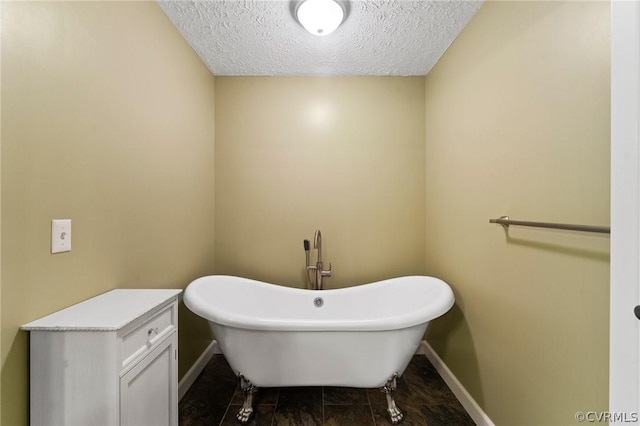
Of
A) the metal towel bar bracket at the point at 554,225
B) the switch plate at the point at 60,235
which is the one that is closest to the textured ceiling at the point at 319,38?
the metal towel bar bracket at the point at 554,225

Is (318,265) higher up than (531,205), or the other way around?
(531,205)

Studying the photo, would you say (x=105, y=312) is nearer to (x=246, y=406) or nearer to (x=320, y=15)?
(x=246, y=406)

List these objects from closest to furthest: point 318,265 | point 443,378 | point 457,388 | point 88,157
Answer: point 88,157, point 457,388, point 443,378, point 318,265

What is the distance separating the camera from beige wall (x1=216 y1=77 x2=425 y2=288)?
6.81 feet

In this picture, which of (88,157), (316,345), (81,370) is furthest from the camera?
(316,345)

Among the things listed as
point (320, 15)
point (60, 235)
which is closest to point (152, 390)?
point (60, 235)

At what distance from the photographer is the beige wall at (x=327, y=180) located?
2.07 metres

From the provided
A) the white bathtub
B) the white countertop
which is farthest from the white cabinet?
the white bathtub

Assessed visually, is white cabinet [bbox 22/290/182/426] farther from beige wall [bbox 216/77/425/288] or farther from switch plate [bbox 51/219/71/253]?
beige wall [bbox 216/77/425/288]

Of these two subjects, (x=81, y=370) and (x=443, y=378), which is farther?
(x=443, y=378)

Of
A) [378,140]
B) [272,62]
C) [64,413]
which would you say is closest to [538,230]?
[378,140]

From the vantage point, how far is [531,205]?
1053mm

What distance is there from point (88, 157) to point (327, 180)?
1476 millimetres

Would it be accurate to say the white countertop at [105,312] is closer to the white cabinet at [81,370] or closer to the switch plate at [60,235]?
the white cabinet at [81,370]
